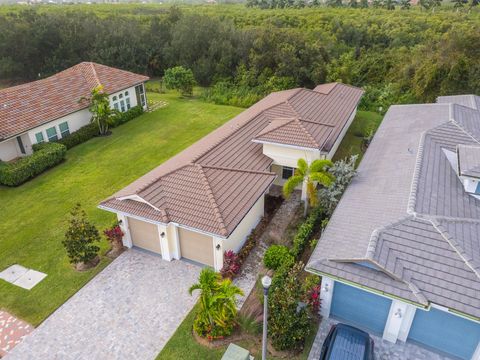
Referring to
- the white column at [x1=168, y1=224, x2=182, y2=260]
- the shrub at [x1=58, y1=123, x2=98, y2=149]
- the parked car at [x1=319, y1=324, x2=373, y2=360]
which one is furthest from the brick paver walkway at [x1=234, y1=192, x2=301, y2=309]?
the shrub at [x1=58, y1=123, x2=98, y2=149]

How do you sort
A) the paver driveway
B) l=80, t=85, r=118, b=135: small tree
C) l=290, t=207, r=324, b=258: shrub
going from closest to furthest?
the paver driveway
l=290, t=207, r=324, b=258: shrub
l=80, t=85, r=118, b=135: small tree

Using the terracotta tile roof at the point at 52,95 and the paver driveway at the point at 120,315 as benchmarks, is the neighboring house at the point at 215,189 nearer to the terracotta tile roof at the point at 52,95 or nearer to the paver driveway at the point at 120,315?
the paver driveway at the point at 120,315

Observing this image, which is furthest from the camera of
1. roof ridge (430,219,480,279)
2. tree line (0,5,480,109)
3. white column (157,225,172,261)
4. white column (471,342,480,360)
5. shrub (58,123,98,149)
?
tree line (0,5,480,109)

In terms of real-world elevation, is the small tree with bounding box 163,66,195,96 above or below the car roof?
above

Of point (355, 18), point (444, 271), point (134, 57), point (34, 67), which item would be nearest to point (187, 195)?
point (444, 271)

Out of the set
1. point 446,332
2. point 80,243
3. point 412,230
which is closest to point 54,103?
point 80,243

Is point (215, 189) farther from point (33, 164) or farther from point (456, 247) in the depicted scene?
point (33, 164)

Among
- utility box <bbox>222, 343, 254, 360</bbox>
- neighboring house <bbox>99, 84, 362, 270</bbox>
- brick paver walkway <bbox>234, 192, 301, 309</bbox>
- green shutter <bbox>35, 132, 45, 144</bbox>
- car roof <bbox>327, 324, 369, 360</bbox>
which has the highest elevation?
neighboring house <bbox>99, 84, 362, 270</bbox>

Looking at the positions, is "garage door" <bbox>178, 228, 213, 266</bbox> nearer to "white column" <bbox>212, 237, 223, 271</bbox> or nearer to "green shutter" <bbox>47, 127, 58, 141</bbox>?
"white column" <bbox>212, 237, 223, 271</bbox>
